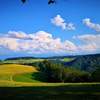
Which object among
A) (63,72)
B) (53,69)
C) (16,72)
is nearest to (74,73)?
(63,72)

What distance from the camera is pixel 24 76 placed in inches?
4060
